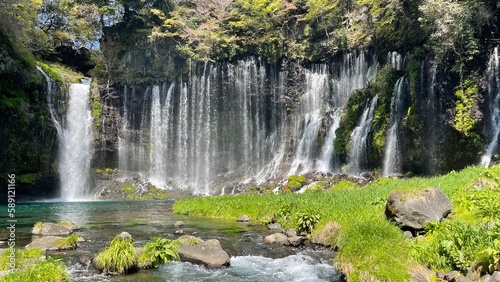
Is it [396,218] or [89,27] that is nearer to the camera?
[396,218]

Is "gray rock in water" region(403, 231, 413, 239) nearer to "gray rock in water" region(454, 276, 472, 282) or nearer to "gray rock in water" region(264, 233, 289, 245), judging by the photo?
"gray rock in water" region(454, 276, 472, 282)

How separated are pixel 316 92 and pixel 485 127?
2525 centimetres

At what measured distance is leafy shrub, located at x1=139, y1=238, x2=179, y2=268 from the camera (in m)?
10.7

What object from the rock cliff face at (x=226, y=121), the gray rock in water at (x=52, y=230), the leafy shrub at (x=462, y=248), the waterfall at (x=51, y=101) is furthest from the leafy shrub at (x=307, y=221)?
the waterfall at (x=51, y=101)

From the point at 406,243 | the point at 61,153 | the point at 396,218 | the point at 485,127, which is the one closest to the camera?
the point at 406,243

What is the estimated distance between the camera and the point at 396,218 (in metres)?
11.8

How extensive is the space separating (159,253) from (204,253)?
128 cm

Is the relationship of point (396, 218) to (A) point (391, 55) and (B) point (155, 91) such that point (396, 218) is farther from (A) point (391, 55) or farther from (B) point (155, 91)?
(B) point (155, 91)

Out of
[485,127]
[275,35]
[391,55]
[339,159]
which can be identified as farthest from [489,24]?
[275,35]

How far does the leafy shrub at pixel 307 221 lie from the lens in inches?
592

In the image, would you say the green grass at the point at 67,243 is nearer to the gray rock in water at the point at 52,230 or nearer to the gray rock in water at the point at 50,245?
the gray rock in water at the point at 50,245

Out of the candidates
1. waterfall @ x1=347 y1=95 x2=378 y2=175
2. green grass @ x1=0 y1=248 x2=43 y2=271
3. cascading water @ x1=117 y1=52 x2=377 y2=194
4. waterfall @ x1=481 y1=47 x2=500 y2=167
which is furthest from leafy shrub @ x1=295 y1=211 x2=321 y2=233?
cascading water @ x1=117 y1=52 x2=377 y2=194

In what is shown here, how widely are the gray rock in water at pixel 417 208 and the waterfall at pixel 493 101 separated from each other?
1784cm

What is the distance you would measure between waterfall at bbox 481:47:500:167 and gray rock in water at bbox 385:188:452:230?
17.8m
